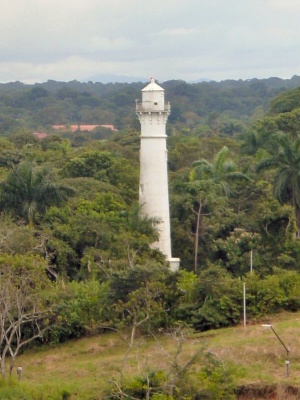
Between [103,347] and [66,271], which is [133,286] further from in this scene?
[66,271]

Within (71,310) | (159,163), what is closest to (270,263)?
(159,163)

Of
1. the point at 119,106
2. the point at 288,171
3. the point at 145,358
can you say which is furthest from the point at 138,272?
the point at 119,106

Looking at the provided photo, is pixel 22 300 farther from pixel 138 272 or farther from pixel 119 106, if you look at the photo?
pixel 119 106

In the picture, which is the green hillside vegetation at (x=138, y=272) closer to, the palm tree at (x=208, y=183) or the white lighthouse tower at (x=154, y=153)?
the palm tree at (x=208, y=183)

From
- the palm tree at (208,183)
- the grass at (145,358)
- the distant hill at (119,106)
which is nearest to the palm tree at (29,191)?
the palm tree at (208,183)

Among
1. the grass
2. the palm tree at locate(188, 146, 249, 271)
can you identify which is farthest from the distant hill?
the grass

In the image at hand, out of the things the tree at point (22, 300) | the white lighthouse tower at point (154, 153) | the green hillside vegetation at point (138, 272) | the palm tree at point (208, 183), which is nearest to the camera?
the green hillside vegetation at point (138, 272)

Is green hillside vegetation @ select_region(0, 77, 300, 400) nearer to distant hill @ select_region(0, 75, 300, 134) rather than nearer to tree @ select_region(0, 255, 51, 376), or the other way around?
tree @ select_region(0, 255, 51, 376)
